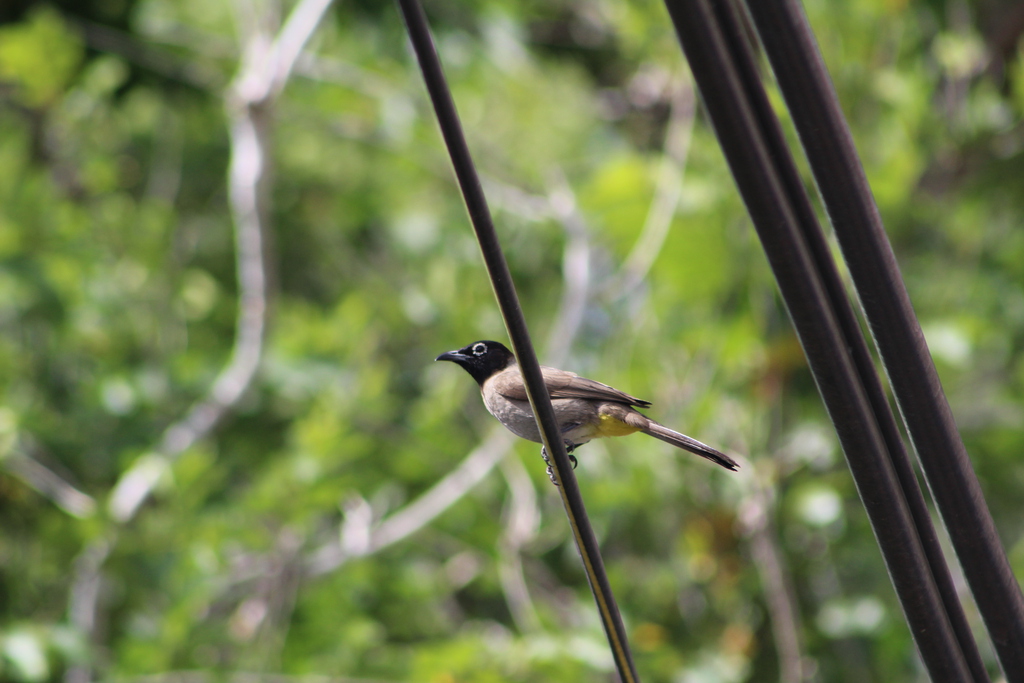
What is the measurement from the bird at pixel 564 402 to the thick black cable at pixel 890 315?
69 centimetres

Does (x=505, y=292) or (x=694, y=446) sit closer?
(x=505, y=292)

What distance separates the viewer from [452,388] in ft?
18.3

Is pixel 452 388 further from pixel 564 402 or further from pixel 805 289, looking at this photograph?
pixel 805 289

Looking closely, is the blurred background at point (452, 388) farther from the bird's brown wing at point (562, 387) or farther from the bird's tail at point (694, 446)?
the bird's tail at point (694, 446)

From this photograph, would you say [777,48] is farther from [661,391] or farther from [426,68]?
[661,391]

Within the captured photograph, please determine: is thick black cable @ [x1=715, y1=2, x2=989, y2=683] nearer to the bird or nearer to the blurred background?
the bird

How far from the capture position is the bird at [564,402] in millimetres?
2189

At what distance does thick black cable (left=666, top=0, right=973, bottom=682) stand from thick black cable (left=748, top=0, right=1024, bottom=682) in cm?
6

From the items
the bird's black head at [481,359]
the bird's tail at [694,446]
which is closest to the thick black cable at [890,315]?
the bird's tail at [694,446]

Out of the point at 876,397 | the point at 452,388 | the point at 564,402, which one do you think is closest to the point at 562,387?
the point at 564,402

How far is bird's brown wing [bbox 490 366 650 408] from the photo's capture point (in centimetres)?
226

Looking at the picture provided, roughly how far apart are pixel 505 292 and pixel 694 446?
2.15 feet

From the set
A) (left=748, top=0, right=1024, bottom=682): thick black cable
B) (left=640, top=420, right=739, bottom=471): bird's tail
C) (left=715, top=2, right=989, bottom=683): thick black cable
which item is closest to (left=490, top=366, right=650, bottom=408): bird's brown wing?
(left=640, top=420, right=739, bottom=471): bird's tail

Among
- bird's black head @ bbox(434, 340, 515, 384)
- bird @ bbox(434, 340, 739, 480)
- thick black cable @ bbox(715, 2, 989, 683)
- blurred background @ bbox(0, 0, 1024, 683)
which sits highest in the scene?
blurred background @ bbox(0, 0, 1024, 683)
